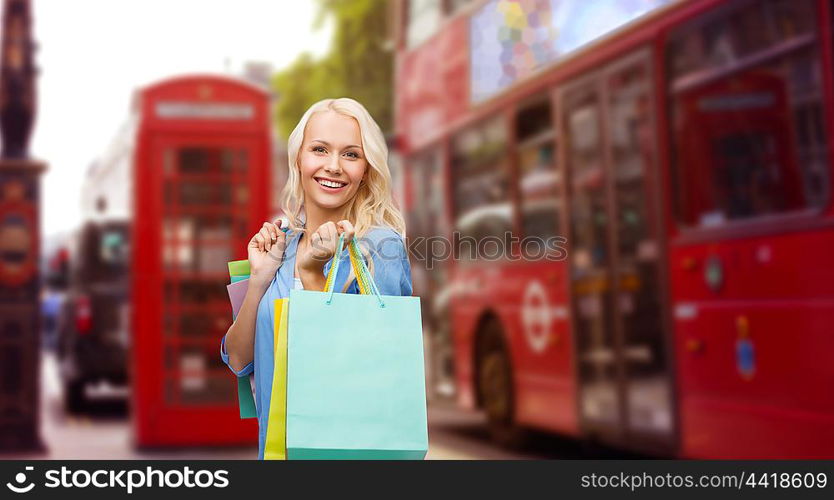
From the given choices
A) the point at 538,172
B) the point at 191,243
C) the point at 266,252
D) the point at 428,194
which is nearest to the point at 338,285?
the point at 266,252

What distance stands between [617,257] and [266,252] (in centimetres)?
447

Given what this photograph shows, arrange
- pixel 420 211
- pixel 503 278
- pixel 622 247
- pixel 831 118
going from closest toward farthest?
pixel 831 118, pixel 622 247, pixel 503 278, pixel 420 211

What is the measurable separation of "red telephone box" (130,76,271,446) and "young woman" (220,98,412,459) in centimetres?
560

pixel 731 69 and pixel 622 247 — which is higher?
pixel 731 69

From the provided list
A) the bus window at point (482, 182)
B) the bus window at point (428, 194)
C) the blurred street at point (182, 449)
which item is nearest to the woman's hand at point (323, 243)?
the blurred street at point (182, 449)

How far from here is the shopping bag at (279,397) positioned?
191 cm

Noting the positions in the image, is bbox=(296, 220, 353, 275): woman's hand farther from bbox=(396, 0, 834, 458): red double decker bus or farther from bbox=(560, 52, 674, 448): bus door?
bbox=(560, 52, 674, 448): bus door

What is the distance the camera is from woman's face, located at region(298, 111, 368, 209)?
2135mm

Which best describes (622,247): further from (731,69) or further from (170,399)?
(170,399)

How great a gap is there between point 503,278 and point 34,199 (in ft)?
10.9

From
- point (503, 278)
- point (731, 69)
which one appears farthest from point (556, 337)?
point (731, 69)

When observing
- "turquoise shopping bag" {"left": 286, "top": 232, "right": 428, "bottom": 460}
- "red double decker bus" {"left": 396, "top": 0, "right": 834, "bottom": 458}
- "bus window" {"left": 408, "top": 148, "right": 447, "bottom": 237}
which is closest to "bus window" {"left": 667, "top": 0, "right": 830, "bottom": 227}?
"red double decker bus" {"left": 396, "top": 0, "right": 834, "bottom": 458}

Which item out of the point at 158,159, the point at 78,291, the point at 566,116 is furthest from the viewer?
the point at 78,291

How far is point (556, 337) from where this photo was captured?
7.27m
